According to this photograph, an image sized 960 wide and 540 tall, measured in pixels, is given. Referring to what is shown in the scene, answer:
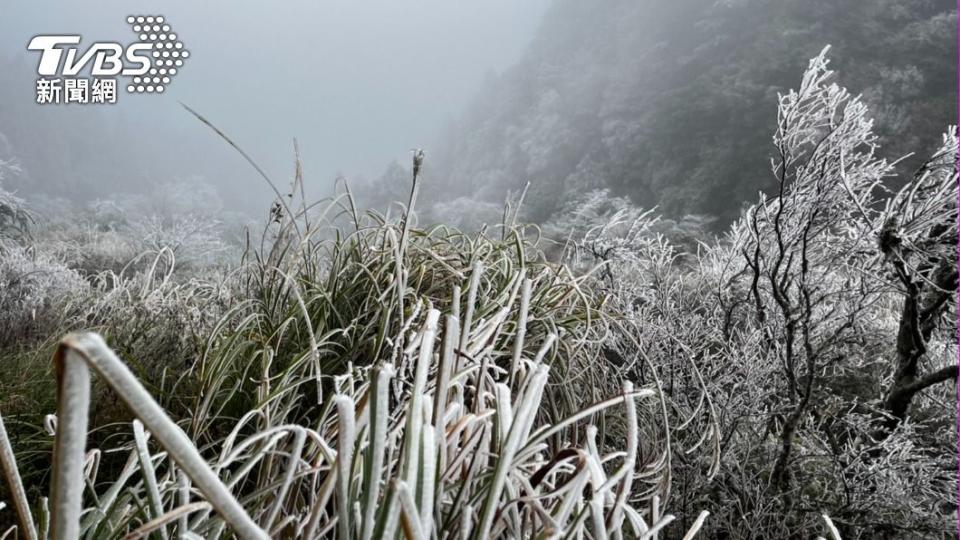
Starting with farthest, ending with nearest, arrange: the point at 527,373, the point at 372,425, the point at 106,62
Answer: the point at 106,62
the point at 527,373
the point at 372,425

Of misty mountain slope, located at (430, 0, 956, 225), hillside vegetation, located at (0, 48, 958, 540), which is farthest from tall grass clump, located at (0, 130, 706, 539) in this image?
misty mountain slope, located at (430, 0, 956, 225)

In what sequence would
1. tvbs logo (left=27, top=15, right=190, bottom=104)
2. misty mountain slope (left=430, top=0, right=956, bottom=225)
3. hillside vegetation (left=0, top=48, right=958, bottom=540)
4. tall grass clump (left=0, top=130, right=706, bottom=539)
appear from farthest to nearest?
misty mountain slope (left=430, top=0, right=956, bottom=225)
tvbs logo (left=27, top=15, right=190, bottom=104)
hillside vegetation (left=0, top=48, right=958, bottom=540)
tall grass clump (left=0, top=130, right=706, bottom=539)

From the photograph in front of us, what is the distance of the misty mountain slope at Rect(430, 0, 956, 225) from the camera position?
12.9 meters

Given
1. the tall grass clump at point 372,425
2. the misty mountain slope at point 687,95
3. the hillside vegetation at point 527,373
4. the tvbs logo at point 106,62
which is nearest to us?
the tall grass clump at point 372,425

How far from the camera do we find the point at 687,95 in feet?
53.8

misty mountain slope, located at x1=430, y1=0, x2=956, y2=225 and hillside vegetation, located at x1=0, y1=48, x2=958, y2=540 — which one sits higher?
misty mountain slope, located at x1=430, y1=0, x2=956, y2=225

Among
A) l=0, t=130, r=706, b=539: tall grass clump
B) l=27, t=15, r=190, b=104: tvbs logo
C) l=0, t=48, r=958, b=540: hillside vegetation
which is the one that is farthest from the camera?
l=27, t=15, r=190, b=104: tvbs logo

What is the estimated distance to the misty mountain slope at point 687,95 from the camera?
12.9 metres

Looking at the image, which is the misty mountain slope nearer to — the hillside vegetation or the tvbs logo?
the tvbs logo

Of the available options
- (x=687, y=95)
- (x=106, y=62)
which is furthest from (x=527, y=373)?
(x=687, y=95)

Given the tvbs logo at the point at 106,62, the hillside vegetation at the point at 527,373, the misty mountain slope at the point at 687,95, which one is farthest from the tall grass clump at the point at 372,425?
the misty mountain slope at the point at 687,95

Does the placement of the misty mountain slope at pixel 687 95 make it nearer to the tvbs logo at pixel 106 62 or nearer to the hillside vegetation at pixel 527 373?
the tvbs logo at pixel 106 62

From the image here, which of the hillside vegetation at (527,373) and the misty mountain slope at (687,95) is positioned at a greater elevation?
the misty mountain slope at (687,95)

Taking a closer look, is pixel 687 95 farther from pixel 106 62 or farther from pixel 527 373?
pixel 527 373
